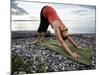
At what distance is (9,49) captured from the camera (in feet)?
7.94

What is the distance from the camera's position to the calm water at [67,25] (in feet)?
8.13

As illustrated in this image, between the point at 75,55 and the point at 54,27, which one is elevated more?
the point at 54,27

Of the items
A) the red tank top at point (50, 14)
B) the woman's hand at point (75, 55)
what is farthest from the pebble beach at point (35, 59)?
the red tank top at point (50, 14)

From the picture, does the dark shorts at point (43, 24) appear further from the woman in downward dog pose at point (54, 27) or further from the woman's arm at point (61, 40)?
the woman's arm at point (61, 40)

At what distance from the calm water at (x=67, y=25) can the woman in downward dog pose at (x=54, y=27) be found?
0.06 metres

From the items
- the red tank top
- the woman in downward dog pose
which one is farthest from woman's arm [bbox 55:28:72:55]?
the red tank top

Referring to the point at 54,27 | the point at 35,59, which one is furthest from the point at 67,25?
the point at 35,59

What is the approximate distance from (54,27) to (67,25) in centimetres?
19

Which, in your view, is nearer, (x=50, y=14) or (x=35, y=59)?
(x=35, y=59)

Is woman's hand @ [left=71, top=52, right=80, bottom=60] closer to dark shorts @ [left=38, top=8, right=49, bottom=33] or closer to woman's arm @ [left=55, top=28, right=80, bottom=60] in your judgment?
woman's arm @ [left=55, top=28, right=80, bottom=60]

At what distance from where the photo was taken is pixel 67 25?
273cm

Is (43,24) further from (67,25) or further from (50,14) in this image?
(67,25)
